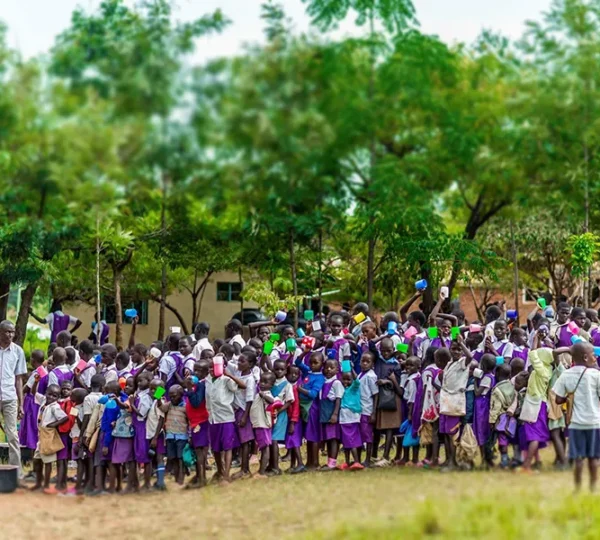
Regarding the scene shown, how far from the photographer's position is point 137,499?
33.0 feet

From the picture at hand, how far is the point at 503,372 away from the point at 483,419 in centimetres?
54

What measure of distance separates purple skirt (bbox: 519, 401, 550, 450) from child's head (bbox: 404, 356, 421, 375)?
52.8 inches

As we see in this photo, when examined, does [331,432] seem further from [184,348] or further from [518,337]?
[518,337]

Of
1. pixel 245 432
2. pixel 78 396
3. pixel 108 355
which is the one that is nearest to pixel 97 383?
pixel 78 396

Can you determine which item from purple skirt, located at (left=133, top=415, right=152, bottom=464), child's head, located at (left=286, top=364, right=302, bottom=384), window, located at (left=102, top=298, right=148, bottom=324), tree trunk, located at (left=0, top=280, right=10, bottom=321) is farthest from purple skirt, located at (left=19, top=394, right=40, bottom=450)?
window, located at (left=102, top=298, right=148, bottom=324)

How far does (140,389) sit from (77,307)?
84.1 feet

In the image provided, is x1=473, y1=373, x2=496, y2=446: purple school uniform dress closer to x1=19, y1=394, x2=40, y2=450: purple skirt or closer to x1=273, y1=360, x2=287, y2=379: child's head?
x1=273, y1=360, x2=287, y2=379: child's head

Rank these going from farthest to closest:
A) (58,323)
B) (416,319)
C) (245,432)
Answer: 1. (58,323)
2. (416,319)
3. (245,432)

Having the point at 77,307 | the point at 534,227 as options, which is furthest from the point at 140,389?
the point at 77,307

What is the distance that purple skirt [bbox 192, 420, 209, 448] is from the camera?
34.5 ft

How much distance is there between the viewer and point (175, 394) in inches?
412

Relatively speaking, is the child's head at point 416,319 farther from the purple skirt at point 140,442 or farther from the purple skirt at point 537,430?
the purple skirt at point 140,442

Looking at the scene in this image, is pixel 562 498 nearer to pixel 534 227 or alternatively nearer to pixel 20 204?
pixel 534 227

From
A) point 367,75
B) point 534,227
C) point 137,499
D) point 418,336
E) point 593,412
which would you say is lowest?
point 137,499
